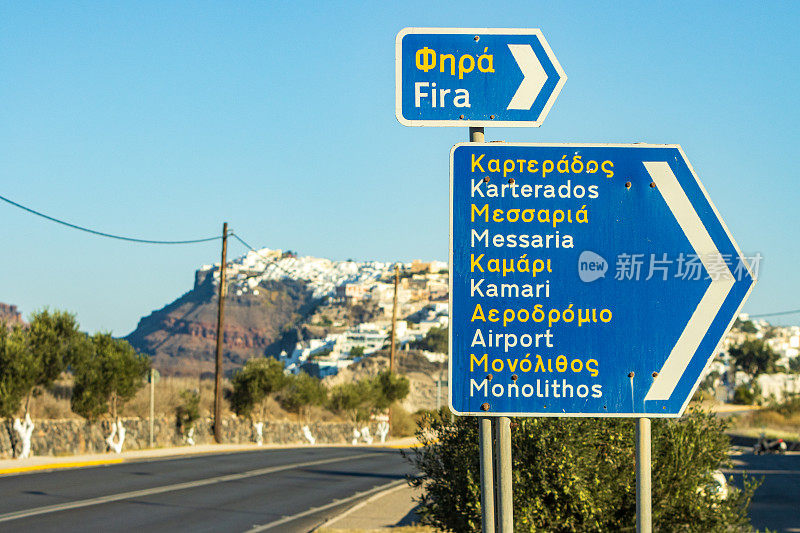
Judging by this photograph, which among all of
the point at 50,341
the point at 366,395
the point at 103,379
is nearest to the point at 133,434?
the point at 103,379

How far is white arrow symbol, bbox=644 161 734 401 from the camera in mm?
3086

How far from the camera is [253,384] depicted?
150ft

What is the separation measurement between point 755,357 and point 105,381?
9581 cm

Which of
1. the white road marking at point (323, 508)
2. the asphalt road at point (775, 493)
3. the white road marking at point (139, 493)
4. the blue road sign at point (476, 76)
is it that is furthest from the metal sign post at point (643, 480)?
the white road marking at point (139, 493)

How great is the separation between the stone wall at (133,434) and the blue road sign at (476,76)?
27871mm

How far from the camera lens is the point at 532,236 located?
3182 mm

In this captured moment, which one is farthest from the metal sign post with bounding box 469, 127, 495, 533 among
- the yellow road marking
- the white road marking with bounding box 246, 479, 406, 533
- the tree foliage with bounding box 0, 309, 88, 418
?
the tree foliage with bounding box 0, 309, 88, 418

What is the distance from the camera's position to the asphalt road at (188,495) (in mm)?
13859

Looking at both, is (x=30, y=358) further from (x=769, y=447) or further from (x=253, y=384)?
(x=769, y=447)

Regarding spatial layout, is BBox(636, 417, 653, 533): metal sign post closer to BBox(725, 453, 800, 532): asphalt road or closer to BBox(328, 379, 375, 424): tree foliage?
BBox(725, 453, 800, 532): asphalt road

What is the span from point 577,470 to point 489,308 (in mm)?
3915

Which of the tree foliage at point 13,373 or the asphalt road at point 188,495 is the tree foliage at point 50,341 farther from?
the asphalt road at point 188,495

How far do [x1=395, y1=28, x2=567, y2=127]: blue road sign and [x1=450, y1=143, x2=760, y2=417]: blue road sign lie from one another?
0.25 meters

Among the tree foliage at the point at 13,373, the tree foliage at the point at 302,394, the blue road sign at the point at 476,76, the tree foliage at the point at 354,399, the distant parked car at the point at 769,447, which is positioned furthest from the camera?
the tree foliage at the point at 354,399
